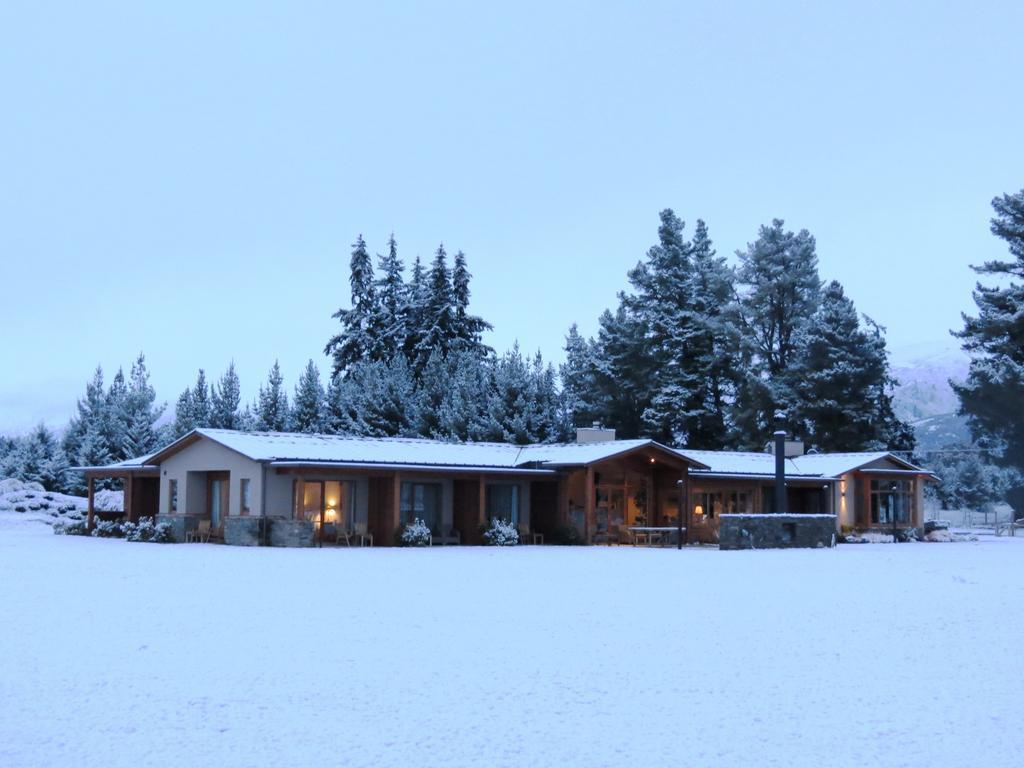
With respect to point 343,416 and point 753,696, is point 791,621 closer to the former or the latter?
point 753,696

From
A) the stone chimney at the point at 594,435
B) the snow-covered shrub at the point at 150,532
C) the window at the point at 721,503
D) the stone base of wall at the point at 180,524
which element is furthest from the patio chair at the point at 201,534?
the window at the point at 721,503

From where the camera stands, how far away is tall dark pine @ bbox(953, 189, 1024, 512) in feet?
145

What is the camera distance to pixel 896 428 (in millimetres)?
50781

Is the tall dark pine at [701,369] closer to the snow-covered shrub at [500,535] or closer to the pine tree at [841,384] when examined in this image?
the pine tree at [841,384]

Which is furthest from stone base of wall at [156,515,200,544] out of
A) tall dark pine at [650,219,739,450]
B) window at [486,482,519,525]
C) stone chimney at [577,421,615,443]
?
tall dark pine at [650,219,739,450]

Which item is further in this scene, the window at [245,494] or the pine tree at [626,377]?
the pine tree at [626,377]

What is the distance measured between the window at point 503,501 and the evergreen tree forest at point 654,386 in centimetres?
1406

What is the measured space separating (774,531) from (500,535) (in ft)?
24.0

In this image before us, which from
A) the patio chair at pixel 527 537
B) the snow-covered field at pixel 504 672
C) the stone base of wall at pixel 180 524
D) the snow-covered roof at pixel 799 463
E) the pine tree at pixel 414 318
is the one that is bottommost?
the snow-covered field at pixel 504 672

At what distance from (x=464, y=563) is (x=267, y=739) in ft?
49.2

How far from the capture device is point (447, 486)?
31031mm

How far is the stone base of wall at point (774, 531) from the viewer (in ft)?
94.0

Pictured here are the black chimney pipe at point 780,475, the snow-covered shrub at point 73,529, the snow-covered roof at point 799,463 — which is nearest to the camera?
the black chimney pipe at point 780,475

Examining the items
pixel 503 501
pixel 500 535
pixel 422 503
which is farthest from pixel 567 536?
pixel 422 503
